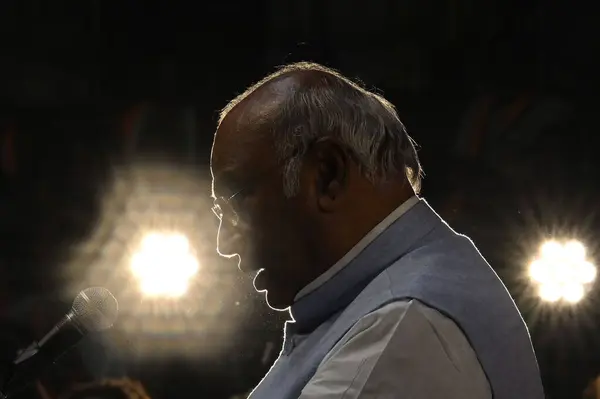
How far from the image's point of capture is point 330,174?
885mm

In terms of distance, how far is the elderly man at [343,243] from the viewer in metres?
0.75

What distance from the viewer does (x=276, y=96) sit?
2.98 feet

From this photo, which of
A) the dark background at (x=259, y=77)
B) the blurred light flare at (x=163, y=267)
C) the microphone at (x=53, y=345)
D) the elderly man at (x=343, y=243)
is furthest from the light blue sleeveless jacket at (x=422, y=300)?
the blurred light flare at (x=163, y=267)

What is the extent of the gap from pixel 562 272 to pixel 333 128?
2.61 meters

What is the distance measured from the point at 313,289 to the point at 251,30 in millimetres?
2019

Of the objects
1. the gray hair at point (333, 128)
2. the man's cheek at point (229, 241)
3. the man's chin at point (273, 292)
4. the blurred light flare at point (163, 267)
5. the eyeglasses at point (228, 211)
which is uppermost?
the gray hair at point (333, 128)

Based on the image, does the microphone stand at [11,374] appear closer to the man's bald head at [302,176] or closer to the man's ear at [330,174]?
the man's bald head at [302,176]

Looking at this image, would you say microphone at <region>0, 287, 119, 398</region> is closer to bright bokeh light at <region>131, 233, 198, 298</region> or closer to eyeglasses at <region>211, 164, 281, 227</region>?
eyeglasses at <region>211, 164, 281, 227</region>

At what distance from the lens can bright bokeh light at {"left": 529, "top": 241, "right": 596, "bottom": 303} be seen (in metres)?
3.21

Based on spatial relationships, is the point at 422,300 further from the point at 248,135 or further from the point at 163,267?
the point at 163,267

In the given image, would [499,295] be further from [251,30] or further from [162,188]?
[162,188]

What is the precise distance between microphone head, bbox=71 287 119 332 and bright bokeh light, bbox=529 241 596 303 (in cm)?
237

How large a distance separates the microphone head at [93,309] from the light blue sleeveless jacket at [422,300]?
310 mm

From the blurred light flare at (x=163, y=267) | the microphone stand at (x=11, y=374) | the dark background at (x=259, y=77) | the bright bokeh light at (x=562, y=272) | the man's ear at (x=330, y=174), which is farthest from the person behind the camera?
the bright bokeh light at (x=562, y=272)
